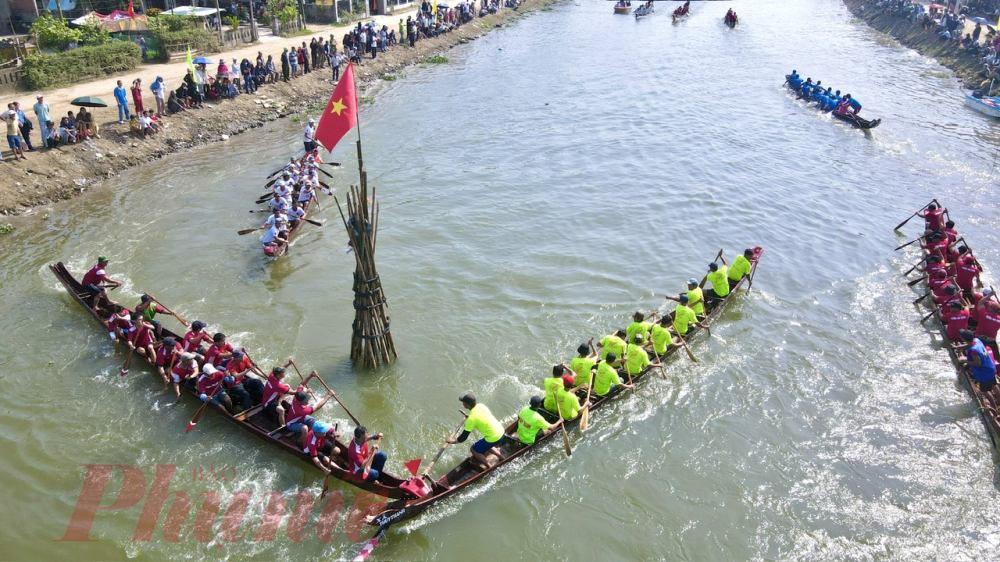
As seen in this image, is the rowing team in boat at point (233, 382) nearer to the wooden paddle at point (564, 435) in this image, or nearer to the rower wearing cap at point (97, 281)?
the rower wearing cap at point (97, 281)

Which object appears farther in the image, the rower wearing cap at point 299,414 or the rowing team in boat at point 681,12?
the rowing team in boat at point 681,12

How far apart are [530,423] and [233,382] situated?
6.07 metres

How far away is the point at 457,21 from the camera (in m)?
55.1

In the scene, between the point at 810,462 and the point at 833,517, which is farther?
the point at 810,462

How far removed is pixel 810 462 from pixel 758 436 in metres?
1.03

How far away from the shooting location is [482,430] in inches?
426

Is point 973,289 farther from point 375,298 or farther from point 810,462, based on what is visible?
point 375,298

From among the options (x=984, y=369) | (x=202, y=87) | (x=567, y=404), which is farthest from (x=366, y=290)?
(x=202, y=87)

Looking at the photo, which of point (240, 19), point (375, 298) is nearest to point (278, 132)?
point (240, 19)

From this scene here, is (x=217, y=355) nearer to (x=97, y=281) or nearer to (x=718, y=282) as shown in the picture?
(x=97, y=281)

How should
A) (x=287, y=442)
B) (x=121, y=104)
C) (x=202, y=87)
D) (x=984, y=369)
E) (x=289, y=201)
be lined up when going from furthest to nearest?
(x=202, y=87)
(x=121, y=104)
(x=289, y=201)
(x=984, y=369)
(x=287, y=442)

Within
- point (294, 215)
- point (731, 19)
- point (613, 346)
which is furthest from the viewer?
point (731, 19)

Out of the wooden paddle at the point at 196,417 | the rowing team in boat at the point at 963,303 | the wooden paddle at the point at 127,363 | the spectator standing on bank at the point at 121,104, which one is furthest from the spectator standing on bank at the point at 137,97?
the rowing team in boat at the point at 963,303

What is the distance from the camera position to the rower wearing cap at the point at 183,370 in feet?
41.2
